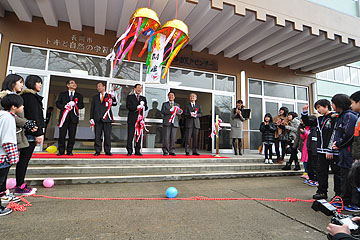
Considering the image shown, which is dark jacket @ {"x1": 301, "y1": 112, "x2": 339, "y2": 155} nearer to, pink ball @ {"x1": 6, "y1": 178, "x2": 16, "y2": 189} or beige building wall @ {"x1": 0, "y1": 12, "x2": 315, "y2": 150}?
pink ball @ {"x1": 6, "y1": 178, "x2": 16, "y2": 189}

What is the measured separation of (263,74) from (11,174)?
7.72 m

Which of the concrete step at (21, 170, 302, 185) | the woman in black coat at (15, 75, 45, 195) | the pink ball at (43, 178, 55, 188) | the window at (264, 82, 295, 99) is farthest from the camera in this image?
the window at (264, 82, 295, 99)

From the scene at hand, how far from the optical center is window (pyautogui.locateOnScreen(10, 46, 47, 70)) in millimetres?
4992

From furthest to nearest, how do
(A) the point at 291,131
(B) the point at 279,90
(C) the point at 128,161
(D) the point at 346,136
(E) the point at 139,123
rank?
1. (B) the point at 279,90
2. (E) the point at 139,123
3. (A) the point at 291,131
4. (C) the point at 128,161
5. (D) the point at 346,136

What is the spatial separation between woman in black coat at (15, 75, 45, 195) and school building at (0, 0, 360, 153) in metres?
2.89

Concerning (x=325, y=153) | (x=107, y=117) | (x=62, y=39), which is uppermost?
(x=62, y=39)

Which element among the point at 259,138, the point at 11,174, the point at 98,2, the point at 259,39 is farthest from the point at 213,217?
the point at 259,138

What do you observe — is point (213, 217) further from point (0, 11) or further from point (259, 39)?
point (0, 11)

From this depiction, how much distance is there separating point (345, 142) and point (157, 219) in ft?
7.67

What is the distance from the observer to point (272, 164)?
467 cm

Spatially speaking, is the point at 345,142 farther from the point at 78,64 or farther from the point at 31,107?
the point at 78,64

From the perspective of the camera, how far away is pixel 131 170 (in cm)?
361

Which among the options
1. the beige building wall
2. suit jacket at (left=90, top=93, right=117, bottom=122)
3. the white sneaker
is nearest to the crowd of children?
the white sneaker

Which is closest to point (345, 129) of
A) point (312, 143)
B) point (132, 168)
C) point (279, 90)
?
point (312, 143)
